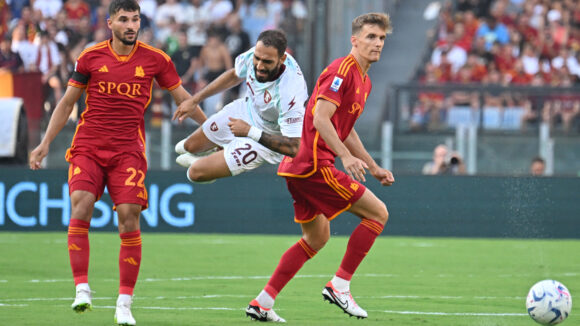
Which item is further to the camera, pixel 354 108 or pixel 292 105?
pixel 292 105

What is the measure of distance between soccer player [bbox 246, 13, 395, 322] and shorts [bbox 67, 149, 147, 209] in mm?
1074

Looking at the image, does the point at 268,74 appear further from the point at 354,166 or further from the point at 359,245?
the point at 359,245

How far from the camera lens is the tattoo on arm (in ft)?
26.8

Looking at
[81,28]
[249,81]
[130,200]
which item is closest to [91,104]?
[130,200]

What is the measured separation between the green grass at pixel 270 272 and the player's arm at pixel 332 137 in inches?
46.9

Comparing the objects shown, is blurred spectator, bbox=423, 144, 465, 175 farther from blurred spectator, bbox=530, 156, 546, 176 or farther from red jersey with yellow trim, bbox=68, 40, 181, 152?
red jersey with yellow trim, bbox=68, 40, 181, 152

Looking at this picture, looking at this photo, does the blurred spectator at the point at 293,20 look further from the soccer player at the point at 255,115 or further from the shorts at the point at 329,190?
the shorts at the point at 329,190

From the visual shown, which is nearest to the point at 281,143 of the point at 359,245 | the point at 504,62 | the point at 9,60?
the point at 359,245

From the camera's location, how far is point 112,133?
307 inches

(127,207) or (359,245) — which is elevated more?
(127,207)

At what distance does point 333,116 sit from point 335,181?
0.48 m

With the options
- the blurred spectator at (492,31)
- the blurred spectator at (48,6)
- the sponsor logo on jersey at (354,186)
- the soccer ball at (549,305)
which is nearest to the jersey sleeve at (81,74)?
the sponsor logo on jersey at (354,186)

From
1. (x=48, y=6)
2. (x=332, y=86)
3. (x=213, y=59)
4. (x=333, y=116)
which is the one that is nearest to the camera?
(x=332, y=86)

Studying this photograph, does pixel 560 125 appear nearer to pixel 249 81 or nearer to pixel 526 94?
pixel 526 94
